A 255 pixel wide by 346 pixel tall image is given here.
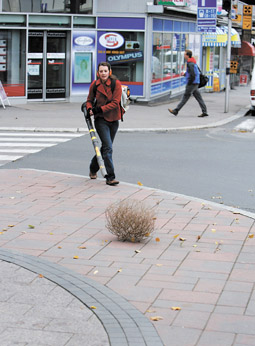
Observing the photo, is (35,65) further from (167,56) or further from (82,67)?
(167,56)

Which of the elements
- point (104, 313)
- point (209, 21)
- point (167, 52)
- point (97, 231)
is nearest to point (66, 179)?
point (97, 231)

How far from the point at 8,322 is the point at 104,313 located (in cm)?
71

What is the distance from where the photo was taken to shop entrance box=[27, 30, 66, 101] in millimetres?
25000

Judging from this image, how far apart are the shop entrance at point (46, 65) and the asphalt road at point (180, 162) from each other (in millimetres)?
7690

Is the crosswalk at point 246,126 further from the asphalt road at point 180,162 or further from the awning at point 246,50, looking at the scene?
the awning at point 246,50

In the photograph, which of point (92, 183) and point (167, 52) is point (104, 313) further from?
point (167, 52)

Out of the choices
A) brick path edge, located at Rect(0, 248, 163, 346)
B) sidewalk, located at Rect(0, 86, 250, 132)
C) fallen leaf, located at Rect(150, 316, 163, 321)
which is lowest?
fallen leaf, located at Rect(150, 316, 163, 321)

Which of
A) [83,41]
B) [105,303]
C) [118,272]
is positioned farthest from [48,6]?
[105,303]

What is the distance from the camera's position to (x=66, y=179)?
11.7m

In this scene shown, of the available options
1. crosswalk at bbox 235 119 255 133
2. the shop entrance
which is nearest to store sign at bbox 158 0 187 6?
the shop entrance

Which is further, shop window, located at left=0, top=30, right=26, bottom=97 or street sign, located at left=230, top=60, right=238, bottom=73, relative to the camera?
street sign, located at left=230, top=60, right=238, bottom=73

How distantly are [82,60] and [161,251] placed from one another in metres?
19.3

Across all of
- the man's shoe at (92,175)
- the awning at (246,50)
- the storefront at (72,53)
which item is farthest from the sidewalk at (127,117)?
the awning at (246,50)

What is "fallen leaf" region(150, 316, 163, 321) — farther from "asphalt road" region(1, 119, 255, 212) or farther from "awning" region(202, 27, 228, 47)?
"awning" region(202, 27, 228, 47)
